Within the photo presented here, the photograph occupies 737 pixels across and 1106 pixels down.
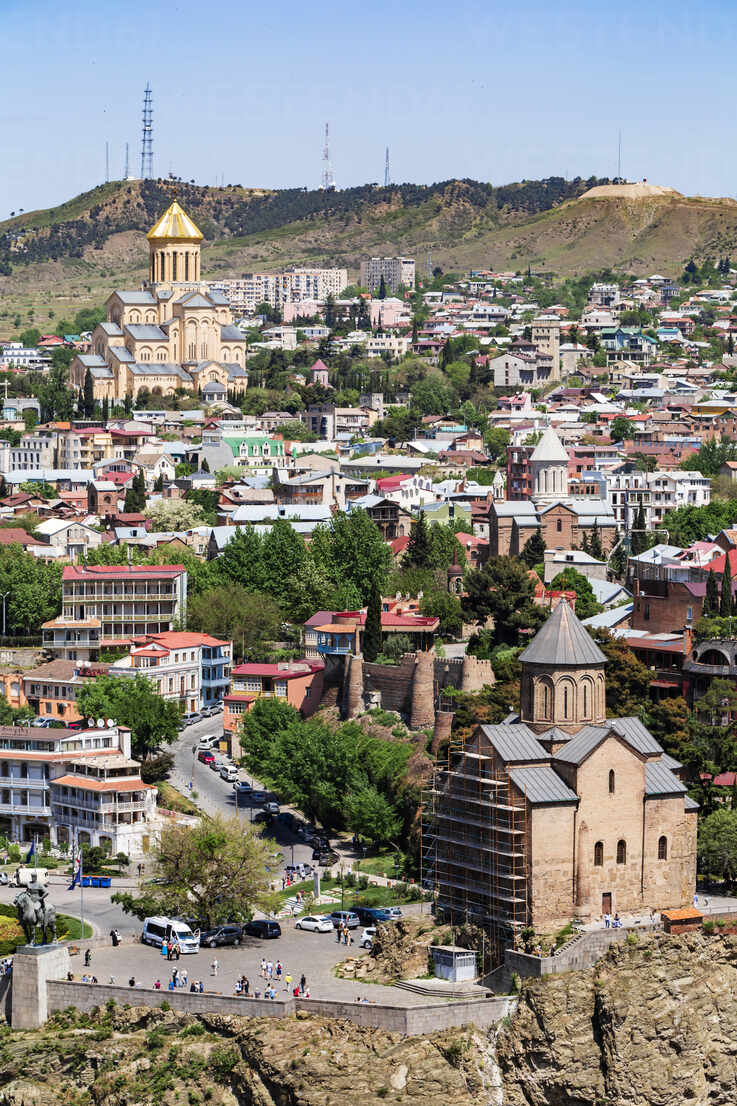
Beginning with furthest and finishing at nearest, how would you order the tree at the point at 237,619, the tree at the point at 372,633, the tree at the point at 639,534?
1. the tree at the point at 639,534
2. the tree at the point at 237,619
3. the tree at the point at 372,633

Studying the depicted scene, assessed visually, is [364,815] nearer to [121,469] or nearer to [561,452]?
[561,452]

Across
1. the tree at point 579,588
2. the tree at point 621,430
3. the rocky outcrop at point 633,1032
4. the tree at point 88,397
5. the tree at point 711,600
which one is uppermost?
the tree at point 88,397

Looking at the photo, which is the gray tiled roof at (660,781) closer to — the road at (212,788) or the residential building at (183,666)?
the road at (212,788)

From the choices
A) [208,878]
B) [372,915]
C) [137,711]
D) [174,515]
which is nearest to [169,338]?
[174,515]

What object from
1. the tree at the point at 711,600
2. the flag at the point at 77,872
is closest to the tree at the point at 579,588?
the tree at the point at 711,600

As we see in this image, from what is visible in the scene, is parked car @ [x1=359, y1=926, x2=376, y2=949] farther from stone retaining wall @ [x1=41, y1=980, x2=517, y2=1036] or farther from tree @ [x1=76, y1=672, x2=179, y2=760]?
tree @ [x1=76, y1=672, x2=179, y2=760]


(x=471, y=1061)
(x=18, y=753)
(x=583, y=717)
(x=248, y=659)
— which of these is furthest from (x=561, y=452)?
(x=471, y=1061)

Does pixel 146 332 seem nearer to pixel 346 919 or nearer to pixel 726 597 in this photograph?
pixel 726 597

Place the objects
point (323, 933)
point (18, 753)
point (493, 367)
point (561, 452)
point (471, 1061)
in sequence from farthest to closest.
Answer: point (493, 367), point (561, 452), point (18, 753), point (323, 933), point (471, 1061)
